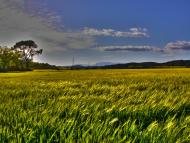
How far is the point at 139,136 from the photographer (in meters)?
4.86

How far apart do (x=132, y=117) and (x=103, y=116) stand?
556 millimetres

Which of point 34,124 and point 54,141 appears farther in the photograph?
point 34,124

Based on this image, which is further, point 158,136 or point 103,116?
point 103,116

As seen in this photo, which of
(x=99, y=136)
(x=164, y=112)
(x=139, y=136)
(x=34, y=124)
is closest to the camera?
(x=99, y=136)

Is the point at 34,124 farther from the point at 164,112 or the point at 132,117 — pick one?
the point at 164,112

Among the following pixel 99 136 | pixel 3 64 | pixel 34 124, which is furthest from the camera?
pixel 3 64

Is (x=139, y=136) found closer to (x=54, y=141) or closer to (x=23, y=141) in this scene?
(x=54, y=141)

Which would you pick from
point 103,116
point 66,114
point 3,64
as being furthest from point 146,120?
point 3,64

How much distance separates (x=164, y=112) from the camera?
7664 millimetres

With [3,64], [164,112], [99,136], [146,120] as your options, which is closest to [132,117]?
[146,120]

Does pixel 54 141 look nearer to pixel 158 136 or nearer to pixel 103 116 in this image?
pixel 158 136

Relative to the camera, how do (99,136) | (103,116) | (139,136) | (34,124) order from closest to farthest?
1. (99,136)
2. (139,136)
3. (34,124)
4. (103,116)

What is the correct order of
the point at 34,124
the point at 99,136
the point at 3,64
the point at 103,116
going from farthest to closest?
the point at 3,64 < the point at 103,116 < the point at 34,124 < the point at 99,136

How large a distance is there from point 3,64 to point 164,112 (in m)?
148
